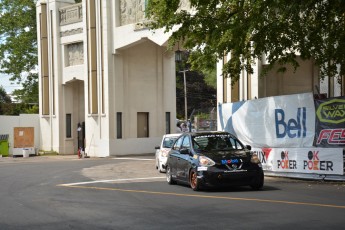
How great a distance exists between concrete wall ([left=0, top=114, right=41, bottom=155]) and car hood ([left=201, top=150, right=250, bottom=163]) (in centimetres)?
3032

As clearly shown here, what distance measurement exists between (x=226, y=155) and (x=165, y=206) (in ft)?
10.5

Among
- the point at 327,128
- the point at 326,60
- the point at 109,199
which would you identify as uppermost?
the point at 326,60

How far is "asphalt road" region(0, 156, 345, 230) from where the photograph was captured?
988 centimetres

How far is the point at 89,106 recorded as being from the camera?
127 feet

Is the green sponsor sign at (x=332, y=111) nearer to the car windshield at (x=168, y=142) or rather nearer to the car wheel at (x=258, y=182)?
the car wheel at (x=258, y=182)

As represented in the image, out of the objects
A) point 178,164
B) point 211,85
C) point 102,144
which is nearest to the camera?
point 178,164

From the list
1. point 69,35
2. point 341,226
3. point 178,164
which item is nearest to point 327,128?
point 178,164

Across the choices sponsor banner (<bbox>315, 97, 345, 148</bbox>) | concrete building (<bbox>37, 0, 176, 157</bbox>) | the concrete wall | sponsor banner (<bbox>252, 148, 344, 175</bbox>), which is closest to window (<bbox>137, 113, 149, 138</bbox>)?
concrete building (<bbox>37, 0, 176, 157</bbox>)

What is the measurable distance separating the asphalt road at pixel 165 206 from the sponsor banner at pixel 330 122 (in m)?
1.30

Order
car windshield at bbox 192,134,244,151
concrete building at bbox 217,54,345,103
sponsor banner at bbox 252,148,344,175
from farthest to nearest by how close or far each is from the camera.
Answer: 1. concrete building at bbox 217,54,345,103
2. sponsor banner at bbox 252,148,344,175
3. car windshield at bbox 192,134,244,151

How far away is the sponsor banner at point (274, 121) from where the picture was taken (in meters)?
18.3

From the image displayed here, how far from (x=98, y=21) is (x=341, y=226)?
30.6 m

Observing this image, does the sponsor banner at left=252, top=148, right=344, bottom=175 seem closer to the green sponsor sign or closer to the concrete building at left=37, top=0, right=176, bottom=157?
the green sponsor sign

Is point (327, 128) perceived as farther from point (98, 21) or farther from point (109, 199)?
point (98, 21)
